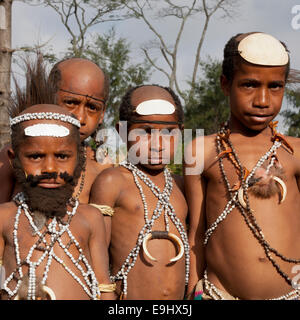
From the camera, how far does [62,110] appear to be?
288cm

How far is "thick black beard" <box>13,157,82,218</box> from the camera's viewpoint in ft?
8.94

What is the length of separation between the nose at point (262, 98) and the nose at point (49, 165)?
133cm

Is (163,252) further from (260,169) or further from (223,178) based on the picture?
(260,169)

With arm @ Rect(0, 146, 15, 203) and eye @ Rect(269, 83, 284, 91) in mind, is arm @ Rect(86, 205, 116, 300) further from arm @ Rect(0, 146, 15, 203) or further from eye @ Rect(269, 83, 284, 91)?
eye @ Rect(269, 83, 284, 91)

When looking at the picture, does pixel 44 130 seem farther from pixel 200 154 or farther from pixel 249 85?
pixel 249 85

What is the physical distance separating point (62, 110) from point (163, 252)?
3.79 feet

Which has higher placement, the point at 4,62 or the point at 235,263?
the point at 4,62

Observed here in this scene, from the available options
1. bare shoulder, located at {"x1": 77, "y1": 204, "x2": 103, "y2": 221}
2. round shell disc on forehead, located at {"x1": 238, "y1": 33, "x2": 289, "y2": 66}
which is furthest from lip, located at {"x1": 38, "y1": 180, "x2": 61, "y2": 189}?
round shell disc on forehead, located at {"x1": 238, "y1": 33, "x2": 289, "y2": 66}

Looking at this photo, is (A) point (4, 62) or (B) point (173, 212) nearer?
(B) point (173, 212)

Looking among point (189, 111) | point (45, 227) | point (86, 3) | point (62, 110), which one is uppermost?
point (86, 3)

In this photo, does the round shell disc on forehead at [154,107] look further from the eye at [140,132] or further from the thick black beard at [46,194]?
the thick black beard at [46,194]

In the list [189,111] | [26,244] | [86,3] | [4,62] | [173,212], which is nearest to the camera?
[26,244]

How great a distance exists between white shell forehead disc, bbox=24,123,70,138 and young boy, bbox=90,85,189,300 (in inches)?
27.1

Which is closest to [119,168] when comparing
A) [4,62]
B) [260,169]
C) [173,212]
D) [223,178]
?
[173,212]
